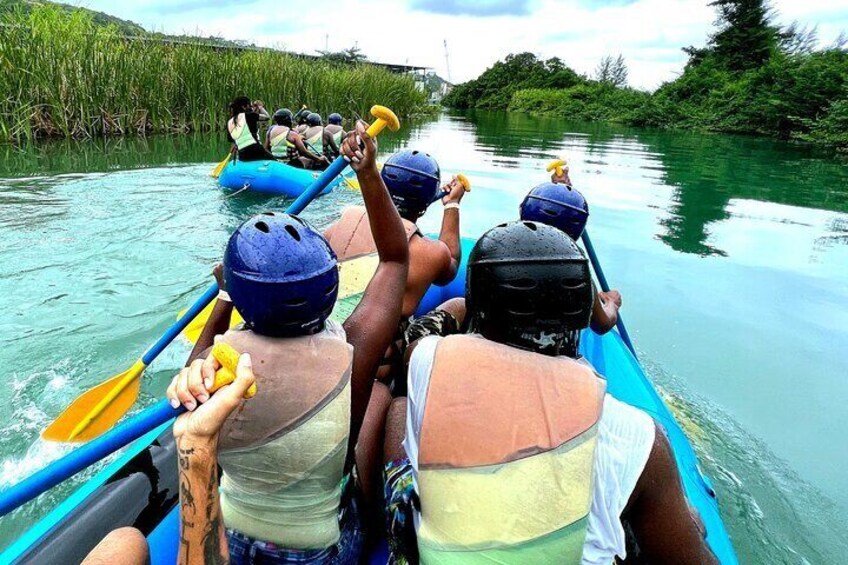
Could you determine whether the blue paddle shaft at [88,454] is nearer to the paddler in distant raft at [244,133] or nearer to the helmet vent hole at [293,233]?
the helmet vent hole at [293,233]

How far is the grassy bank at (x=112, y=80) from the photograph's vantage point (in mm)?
9484

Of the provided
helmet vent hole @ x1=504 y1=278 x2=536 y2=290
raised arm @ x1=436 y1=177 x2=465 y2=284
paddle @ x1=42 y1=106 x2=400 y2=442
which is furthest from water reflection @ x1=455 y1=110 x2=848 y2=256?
helmet vent hole @ x1=504 y1=278 x2=536 y2=290

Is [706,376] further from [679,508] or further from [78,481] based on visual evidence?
[78,481]

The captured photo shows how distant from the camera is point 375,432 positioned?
72.1 inches

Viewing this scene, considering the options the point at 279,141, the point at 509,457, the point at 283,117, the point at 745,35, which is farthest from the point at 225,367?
the point at 745,35

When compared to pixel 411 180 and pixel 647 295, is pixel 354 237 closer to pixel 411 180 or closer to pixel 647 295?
pixel 411 180

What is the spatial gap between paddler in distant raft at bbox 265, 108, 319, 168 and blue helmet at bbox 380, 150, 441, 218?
6.63 metres

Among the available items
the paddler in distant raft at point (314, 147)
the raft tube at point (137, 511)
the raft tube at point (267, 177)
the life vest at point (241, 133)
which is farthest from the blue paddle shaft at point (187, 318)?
the paddler in distant raft at point (314, 147)

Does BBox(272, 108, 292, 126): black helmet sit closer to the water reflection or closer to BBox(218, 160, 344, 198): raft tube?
BBox(218, 160, 344, 198): raft tube

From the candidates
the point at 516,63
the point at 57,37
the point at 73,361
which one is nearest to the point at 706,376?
the point at 73,361

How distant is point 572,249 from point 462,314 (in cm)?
162

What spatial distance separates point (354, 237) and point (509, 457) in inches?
55.3

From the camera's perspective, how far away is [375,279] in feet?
5.38

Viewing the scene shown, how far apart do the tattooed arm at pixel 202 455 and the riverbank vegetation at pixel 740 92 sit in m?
21.4
